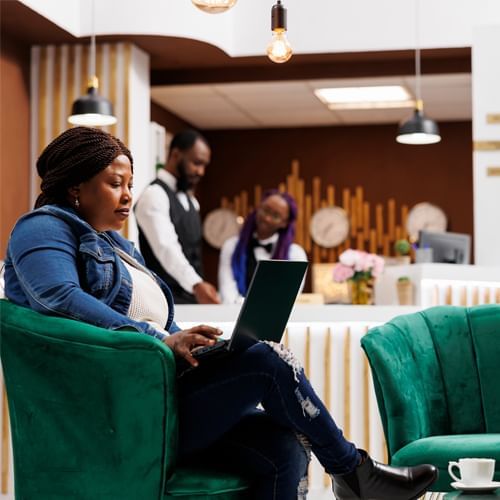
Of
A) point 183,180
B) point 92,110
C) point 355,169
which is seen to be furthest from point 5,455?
point 355,169

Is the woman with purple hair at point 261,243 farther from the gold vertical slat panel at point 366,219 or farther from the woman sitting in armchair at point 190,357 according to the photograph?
the gold vertical slat panel at point 366,219

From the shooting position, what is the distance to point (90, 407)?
2.52m

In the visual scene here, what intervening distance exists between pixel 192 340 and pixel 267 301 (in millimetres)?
204

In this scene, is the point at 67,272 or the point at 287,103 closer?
the point at 67,272

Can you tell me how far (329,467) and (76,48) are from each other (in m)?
5.10

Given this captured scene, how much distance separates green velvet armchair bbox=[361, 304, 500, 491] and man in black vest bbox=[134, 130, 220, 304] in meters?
1.52

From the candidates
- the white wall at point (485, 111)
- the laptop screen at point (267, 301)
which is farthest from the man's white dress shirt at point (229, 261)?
the laptop screen at point (267, 301)

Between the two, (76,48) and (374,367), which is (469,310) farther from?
(76,48)

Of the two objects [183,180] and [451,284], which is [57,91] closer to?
[183,180]

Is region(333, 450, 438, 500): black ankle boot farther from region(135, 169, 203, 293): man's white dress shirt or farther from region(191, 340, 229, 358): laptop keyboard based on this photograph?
region(135, 169, 203, 293): man's white dress shirt

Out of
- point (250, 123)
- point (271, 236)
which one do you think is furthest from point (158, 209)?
point (250, 123)

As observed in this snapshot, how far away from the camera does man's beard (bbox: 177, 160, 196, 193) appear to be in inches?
205

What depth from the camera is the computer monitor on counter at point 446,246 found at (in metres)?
5.99

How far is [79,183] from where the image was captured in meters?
2.73
